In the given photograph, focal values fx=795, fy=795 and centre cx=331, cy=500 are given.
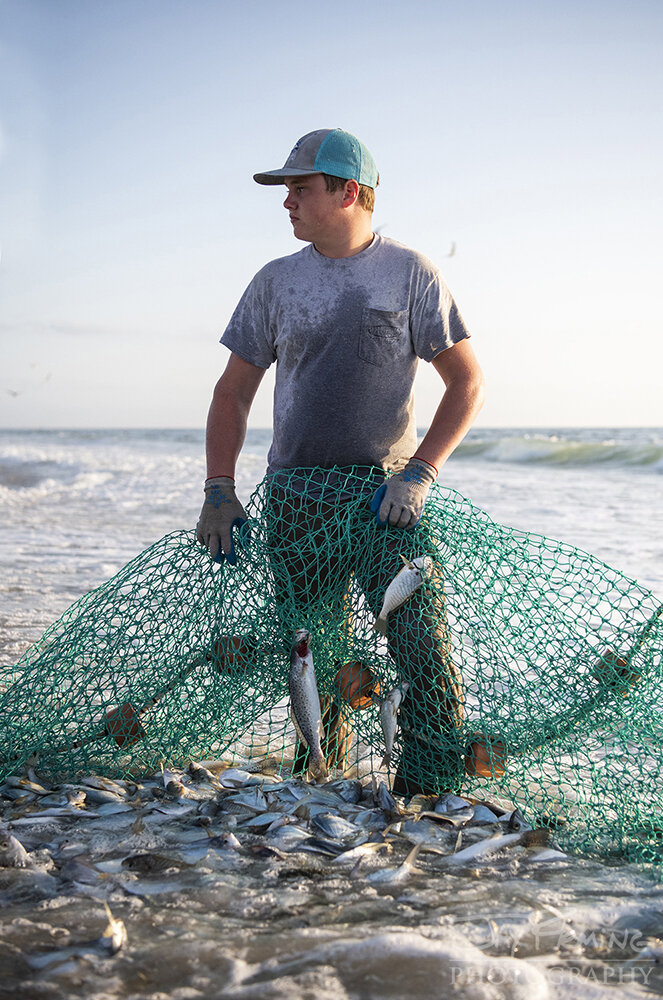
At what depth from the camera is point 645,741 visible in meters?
3.14

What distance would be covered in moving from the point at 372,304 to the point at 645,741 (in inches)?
84.3

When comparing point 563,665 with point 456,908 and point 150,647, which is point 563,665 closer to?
point 456,908

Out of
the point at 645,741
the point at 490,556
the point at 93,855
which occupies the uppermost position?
the point at 490,556

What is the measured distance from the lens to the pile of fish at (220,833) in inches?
105

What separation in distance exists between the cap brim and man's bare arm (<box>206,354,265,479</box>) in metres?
0.82

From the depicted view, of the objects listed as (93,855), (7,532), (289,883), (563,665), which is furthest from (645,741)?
(7,532)

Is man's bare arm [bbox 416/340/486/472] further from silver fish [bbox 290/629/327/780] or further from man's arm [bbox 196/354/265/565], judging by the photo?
silver fish [bbox 290/629/327/780]

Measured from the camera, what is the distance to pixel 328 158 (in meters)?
3.49

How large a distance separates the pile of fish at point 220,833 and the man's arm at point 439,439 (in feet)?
3.89

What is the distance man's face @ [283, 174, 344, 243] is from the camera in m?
3.52

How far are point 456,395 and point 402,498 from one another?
67cm

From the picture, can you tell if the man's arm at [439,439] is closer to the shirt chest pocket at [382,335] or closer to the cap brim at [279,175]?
the shirt chest pocket at [382,335]

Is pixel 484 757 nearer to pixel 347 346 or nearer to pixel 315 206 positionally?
pixel 347 346

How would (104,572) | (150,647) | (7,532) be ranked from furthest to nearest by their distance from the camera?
(7,532) → (104,572) → (150,647)
